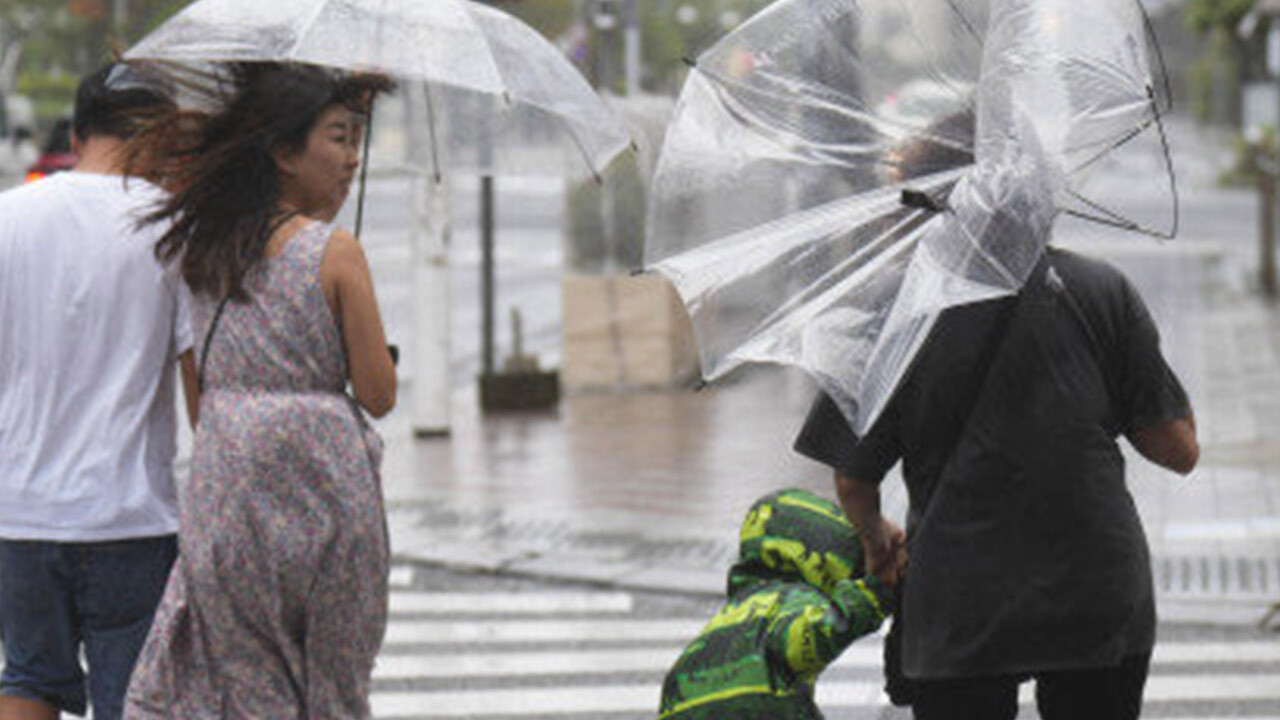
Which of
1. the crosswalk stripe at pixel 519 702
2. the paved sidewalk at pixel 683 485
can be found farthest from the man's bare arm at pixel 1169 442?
the crosswalk stripe at pixel 519 702

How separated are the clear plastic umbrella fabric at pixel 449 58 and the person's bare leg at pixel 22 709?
51.3 inches

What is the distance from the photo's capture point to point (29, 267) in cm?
467

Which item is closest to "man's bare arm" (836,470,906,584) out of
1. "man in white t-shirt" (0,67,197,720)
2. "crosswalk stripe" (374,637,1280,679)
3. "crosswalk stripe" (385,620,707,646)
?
"man in white t-shirt" (0,67,197,720)

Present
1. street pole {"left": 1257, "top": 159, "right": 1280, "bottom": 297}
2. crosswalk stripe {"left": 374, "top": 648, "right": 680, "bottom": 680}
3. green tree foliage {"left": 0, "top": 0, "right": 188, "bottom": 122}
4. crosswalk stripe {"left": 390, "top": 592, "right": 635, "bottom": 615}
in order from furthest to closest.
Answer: green tree foliage {"left": 0, "top": 0, "right": 188, "bottom": 122} → street pole {"left": 1257, "top": 159, "right": 1280, "bottom": 297} → crosswalk stripe {"left": 390, "top": 592, "right": 635, "bottom": 615} → crosswalk stripe {"left": 374, "top": 648, "right": 680, "bottom": 680}

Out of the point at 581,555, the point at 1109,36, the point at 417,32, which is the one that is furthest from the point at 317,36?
the point at 581,555

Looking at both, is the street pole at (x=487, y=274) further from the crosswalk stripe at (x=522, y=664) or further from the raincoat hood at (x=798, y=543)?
the raincoat hood at (x=798, y=543)

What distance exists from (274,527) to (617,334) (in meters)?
12.5

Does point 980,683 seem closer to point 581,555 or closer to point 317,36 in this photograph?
point 317,36

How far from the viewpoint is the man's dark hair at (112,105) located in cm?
476

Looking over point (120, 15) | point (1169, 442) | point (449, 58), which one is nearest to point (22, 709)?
point (449, 58)

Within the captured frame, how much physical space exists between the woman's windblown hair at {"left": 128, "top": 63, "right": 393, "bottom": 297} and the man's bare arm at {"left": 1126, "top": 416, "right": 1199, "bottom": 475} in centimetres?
153

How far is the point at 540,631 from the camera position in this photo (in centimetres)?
848

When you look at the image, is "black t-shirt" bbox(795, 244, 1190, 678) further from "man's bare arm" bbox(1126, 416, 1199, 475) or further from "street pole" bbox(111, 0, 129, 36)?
"street pole" bbox(111, 0, 129, 36)

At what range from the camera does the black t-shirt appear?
13.2ft
